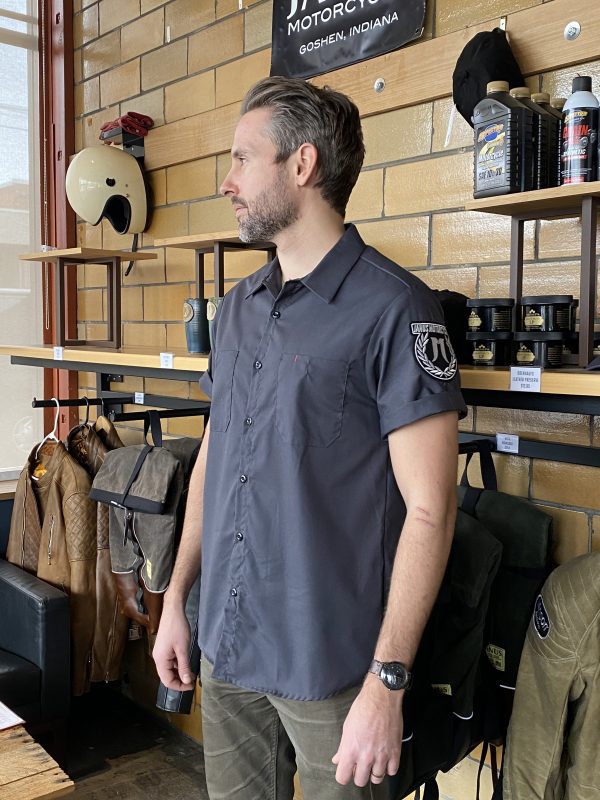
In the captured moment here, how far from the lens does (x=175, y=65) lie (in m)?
2.74

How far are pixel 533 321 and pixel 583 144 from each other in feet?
1.05

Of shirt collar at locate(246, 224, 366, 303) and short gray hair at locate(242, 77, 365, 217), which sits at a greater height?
short gray hair at locate(242, 77, 365, 217)

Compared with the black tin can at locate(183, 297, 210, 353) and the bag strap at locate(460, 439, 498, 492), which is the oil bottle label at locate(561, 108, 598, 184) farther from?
the black tin can at locate(183, 297, 210, 353)

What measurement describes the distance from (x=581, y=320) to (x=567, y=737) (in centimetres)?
73

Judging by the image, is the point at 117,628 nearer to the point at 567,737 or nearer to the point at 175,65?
the point at 567,737

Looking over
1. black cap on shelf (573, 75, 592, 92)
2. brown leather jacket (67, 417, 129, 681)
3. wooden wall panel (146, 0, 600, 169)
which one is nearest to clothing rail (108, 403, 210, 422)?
brown leather jacket (67, 417, 129, 681)

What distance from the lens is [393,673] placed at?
1195mm

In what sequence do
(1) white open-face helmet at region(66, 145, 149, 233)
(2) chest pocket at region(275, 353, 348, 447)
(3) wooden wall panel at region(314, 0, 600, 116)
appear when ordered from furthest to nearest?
(1) white open-face helmet at region(66, 145, 149, 233)
(3) wooden wall panel at region(314, 0, 600, 116)
(2) chest pocket at region(275, 353, 348, 447)

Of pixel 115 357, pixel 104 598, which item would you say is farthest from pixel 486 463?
pixel 104 598

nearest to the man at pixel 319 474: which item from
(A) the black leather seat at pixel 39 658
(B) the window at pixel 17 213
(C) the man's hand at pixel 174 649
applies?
(C) the man's hand at pixel 174 649

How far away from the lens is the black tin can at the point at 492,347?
1527 mm

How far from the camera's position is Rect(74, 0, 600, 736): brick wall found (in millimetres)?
1729

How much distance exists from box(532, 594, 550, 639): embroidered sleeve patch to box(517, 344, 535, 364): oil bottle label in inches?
16.9

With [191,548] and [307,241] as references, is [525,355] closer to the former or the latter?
[307,241]
